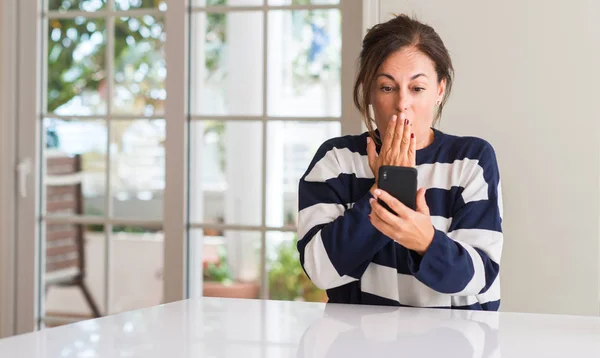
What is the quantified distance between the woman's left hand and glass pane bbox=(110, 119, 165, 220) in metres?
3.79

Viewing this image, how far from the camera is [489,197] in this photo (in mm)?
1584

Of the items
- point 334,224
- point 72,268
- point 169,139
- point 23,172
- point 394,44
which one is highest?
point 394,44

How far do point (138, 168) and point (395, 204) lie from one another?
13.8 ft

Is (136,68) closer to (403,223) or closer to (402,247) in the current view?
(402,247)

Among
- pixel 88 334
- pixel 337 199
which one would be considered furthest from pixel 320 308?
pixel 88 334

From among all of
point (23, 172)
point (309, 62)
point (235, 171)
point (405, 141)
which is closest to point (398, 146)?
point (405, 141)

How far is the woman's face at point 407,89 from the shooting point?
1.63 meters

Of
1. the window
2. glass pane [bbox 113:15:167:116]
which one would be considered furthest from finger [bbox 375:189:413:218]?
glass pane [bbox 113:15:167:116]

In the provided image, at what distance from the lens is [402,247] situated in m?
1.59

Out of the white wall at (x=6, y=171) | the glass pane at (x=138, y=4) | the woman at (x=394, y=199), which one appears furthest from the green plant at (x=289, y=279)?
the woman at (x=394, y=199)

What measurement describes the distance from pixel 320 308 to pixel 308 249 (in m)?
0.18

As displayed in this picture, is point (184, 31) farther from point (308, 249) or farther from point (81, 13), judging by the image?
point (308, 249)

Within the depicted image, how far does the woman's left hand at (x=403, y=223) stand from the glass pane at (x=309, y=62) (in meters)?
3.98

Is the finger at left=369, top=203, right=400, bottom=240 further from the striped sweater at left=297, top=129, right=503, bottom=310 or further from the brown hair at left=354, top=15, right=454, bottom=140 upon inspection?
the brown hair at left=354, top=15, right=454, bottom=140
